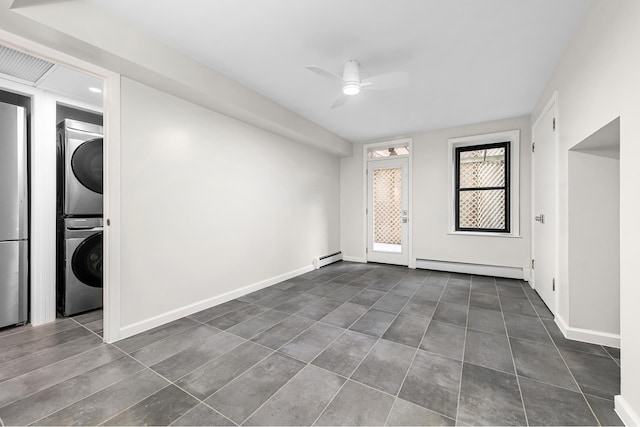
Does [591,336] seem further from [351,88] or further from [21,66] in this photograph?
[21,66]

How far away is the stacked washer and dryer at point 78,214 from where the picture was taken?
280 cm

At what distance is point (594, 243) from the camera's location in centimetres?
216

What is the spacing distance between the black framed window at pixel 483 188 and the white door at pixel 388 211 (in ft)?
2.93

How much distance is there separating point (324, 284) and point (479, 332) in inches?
80.5

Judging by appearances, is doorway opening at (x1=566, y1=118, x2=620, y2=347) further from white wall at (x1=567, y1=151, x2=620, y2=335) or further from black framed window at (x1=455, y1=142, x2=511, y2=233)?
black framed window at (x1=455, y1=142, x2=511, y2=233)

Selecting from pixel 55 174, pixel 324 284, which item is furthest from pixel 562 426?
pixel 55 174

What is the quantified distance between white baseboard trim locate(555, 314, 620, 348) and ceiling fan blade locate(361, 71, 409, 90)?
101 inches

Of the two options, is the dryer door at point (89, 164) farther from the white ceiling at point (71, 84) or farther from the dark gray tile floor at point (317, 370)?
the dark gray tile floor at point (317, 370)

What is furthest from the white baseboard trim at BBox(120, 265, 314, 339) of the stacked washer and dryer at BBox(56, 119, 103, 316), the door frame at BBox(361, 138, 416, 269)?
the door frame at BBox(361, 138, 416, 269)

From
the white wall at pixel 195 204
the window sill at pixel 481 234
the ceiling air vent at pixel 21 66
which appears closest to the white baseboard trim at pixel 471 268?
the window sill at pixel 481 234

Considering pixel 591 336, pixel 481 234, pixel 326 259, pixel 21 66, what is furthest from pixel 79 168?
pixel 481 234

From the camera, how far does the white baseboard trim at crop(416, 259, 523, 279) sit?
13.6 feet

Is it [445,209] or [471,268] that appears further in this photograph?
[445,209]

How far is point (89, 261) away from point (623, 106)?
4.57 m
